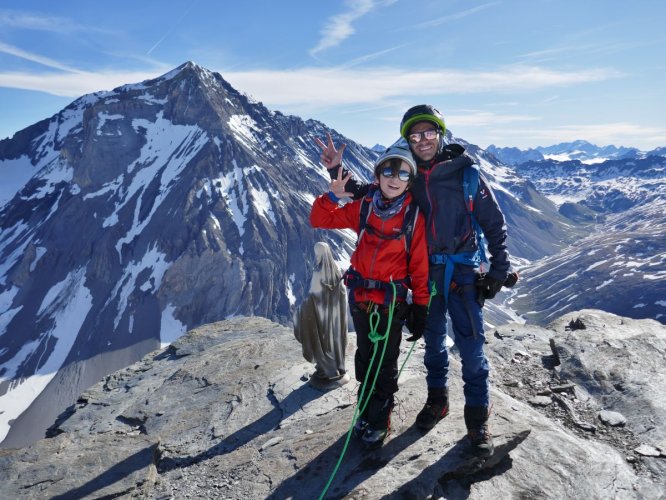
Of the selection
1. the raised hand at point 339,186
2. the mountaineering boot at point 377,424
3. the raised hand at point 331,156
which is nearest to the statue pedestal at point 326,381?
the mountaineering boot at point 377,424

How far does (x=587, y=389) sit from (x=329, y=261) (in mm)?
6517

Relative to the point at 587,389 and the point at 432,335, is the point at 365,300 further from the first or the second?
the point at 587,389

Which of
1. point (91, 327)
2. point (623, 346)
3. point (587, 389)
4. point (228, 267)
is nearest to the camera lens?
point (587, 389)

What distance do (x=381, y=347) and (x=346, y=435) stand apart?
1821 millimetres

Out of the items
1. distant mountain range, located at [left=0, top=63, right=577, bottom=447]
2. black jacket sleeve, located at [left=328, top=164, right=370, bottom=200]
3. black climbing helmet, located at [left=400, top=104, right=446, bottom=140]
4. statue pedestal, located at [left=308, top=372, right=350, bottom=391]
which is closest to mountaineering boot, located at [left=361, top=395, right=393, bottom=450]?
statue pedestal, located at [left=308, top=372, right=350, bottom=391]

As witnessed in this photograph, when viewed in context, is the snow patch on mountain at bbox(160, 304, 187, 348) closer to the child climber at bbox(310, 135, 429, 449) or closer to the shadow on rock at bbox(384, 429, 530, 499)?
the child climber at bbox(310, 135, 429, 449)

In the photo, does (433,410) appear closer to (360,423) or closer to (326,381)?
(360,423)

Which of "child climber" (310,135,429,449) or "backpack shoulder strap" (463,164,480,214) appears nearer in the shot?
"backpack shoulder strap" (463,164,480,214)

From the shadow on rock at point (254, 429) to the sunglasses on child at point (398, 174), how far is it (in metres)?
5.62

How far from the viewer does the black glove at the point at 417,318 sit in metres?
6.34

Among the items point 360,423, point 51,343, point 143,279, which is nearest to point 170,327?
point 143,279

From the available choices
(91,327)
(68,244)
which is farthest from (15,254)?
(91,327)

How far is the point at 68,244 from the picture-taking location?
579 feet

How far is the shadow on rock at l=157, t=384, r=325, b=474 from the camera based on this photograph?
25.2ft
